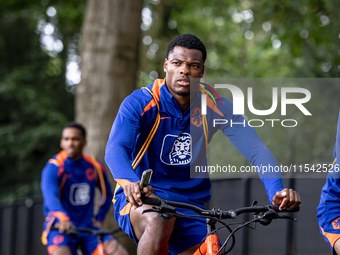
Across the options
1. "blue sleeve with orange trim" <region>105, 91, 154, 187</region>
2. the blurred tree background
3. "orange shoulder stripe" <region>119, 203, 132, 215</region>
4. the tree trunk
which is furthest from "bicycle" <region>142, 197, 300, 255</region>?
the blurred tree background

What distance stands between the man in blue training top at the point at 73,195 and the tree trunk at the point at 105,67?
6.57 ft

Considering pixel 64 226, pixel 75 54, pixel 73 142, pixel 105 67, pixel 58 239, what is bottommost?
pixel 58 239

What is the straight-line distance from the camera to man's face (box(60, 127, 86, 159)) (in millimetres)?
7414

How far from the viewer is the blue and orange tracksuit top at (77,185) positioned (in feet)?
23.0

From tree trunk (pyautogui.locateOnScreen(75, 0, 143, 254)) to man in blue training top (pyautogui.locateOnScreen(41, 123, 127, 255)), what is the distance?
200 centimetres

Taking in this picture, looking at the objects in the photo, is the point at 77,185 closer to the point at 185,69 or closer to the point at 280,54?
the point at 185,69

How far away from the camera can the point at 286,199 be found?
338 centimetres

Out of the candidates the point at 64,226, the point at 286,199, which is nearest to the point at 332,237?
the point at 286,199

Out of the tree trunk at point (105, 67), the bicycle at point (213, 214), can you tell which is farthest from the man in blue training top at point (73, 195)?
the bicycle at point (213, 214)

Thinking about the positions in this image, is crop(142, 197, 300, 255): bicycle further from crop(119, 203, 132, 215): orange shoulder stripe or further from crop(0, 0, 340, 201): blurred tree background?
crop(0, 0, 340, 201): blurred tree background

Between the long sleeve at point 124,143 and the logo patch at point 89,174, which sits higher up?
the long sleeve at point 124,143

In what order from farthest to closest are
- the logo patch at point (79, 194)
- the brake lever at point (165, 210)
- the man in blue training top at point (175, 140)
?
the logo patch at point (79, 194), the man in blue training top at point (175, 140), the brake lever at point (165, 210)

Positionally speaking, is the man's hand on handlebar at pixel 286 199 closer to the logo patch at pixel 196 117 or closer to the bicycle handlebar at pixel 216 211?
the bicycle handlebar at pixel 216 211

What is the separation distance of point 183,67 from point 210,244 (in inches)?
50.0
